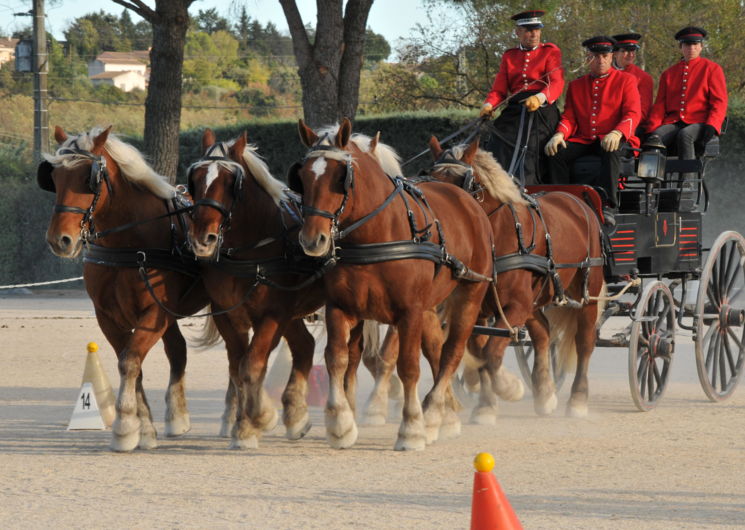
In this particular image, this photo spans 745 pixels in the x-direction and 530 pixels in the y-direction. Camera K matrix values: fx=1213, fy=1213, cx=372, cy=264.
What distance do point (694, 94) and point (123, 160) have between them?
4845 mm

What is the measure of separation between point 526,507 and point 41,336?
9.21 m

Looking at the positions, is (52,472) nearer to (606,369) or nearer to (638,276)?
(638,276)

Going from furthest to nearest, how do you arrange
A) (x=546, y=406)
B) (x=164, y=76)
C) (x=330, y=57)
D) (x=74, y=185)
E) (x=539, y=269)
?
(x=164, y=76) < (x=330, y=57) < (x=546, y=406) < (x=539, y=269) < (x=74, y=185)

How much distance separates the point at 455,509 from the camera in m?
5.30

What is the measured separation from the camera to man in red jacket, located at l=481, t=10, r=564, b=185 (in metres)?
9.06

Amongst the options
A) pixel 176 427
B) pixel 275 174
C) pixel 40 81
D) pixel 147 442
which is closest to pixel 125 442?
pixel 147 442

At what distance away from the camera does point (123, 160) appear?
22.6ft

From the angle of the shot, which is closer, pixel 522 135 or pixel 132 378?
pixel 132 378

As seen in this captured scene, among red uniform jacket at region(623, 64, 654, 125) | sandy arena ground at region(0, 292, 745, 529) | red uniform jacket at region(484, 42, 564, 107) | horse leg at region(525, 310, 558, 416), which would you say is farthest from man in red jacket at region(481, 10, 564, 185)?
sandy arena ground at region(0, 292, 745, 529)

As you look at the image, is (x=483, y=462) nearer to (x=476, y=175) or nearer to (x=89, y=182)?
(x=89, y=182)

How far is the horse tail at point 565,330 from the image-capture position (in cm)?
916

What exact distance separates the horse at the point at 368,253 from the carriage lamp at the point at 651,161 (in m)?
2.32

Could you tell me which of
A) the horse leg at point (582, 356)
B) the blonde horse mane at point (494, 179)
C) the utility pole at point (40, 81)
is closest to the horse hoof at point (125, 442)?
the blonde horse mane at point (494, 179)

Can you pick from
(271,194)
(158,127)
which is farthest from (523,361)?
(158,127)
